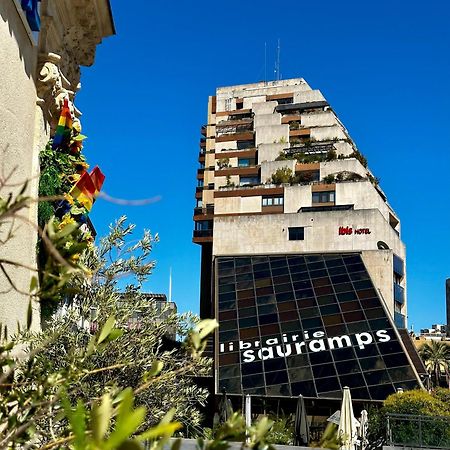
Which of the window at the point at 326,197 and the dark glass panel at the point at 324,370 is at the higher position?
the window at the point at 326,197

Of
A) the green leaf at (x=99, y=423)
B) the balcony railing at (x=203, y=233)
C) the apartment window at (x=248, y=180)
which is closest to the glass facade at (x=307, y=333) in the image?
the balcony railing at (x=203, y=233)

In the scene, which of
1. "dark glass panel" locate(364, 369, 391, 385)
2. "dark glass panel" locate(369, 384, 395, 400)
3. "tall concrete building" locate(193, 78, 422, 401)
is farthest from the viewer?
"tall concrete building" locate(193, 78, 422, 401)

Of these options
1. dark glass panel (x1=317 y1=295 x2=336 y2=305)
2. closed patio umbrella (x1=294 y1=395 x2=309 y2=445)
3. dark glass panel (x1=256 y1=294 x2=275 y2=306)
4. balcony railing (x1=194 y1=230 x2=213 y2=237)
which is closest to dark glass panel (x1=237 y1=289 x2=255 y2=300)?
dark glass panel (x1=256 y1=294 x2=275 y2=306)

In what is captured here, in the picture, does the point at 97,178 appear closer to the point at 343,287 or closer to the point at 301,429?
the point at 301,429

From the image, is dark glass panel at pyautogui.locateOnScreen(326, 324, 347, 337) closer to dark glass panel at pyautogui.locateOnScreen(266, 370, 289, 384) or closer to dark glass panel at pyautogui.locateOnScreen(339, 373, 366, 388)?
dark glass panel at pyautogui.locateOnScreen(339, 373, 366, 388)

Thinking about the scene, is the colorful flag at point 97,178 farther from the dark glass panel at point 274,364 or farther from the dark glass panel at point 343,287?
the dark glass panel at point 343,287

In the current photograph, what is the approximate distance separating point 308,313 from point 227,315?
3.95m

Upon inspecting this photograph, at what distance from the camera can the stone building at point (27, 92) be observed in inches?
319

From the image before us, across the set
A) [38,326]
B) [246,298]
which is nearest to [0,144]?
[38,326]

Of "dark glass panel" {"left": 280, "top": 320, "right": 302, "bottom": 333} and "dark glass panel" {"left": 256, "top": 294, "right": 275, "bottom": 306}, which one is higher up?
"dark glass panel" {"left": 256, "top": 294, "right": 275, "bottom": 306}

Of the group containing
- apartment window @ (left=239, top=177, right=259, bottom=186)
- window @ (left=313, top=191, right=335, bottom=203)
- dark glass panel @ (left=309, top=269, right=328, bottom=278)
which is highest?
apartment window @ (left=239, top=177, right=259, bottom=186)

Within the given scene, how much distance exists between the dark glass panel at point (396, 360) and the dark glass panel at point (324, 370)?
215 cm

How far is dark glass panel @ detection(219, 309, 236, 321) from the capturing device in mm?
28797

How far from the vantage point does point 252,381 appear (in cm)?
2348
